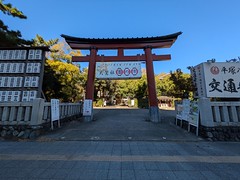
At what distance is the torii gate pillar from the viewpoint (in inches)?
390

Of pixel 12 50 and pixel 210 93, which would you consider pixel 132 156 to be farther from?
pixel 12 50

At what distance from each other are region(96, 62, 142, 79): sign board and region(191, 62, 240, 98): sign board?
428 centimetres

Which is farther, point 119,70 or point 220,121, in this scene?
point 119,70

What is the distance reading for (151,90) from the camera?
1040 cm

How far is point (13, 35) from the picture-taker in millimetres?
11336

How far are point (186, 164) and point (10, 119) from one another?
22.6 feet

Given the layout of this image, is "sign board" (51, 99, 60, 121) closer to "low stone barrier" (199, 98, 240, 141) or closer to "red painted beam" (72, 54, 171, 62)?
"red painted beam" (72, 54, 171, 62)

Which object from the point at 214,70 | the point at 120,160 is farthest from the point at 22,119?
the point at 214,70

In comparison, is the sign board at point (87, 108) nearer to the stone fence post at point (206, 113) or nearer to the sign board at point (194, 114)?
the sign board at point (194, 114)

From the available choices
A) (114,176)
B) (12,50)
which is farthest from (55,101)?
(114,176)

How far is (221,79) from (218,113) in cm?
170

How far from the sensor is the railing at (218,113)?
19.8 feet

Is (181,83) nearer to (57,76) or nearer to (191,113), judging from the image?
(191,113)

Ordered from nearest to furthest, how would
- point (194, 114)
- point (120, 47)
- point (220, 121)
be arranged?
1. point (220, 121)
2. point (194, 114)
3. point (120, 47)
